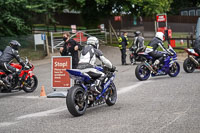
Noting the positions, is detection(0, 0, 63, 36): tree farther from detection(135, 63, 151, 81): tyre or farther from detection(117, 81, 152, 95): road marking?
detection(117, 81, 152, 95): road marking

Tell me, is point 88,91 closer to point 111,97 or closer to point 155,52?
point 111,97

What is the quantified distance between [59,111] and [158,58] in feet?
24.1

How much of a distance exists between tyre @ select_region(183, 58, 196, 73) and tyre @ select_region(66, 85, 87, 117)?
9.36m

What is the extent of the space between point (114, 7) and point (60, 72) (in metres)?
25.7

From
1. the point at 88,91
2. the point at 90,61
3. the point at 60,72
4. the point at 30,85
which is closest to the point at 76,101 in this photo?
the point at 88,91

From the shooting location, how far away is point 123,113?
10.0 metres

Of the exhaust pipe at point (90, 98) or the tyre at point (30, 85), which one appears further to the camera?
the tyre at point (30, 85)

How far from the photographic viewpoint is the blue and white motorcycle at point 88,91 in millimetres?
9664

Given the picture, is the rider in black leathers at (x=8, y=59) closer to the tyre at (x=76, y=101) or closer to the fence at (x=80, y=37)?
the tyre at (x=76, y=101)

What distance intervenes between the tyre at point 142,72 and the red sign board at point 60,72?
3619 mm

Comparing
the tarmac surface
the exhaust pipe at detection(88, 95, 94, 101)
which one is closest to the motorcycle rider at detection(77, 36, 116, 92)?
the exhaust pipe at detection(88, 95, 94, 101)

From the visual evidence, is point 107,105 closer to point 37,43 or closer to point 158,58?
point 158,58

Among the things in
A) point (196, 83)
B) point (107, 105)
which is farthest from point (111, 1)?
point (107, 105)

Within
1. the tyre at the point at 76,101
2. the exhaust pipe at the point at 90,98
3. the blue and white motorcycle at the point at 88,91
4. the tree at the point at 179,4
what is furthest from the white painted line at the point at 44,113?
the tree at the point at 179,4
